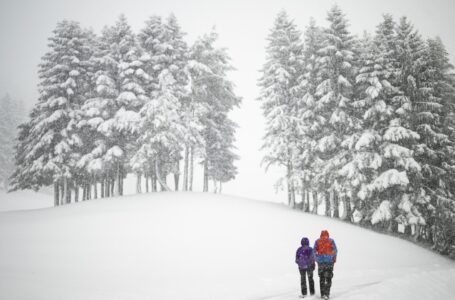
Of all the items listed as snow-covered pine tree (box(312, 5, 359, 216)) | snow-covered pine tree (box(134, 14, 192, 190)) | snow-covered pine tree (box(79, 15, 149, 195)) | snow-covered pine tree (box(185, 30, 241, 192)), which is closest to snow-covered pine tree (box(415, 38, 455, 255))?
snow-covered pine tree (box(312, 5, 359, 216))

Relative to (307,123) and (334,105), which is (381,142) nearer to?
(334,105)

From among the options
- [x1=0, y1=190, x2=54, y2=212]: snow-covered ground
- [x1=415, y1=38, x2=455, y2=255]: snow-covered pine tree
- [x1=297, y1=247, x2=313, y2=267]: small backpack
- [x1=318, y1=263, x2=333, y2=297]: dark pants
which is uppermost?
[x1=415, y1=38, x2=455, y2=255]: snow-covered pine tree

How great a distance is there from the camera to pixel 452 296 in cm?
1063

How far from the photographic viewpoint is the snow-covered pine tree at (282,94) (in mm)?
26781

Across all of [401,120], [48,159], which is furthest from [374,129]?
[48,159]

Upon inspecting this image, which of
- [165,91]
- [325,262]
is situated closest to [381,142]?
[325,262]

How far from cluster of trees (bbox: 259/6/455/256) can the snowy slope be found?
2844mm

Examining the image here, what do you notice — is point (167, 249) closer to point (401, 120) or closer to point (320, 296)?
point (320, 296)

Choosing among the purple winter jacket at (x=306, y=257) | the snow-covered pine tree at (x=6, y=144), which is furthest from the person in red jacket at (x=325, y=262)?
the snow-covered pine tree at (x=6, y=144)

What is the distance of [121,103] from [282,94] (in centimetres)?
1334

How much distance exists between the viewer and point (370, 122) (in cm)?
2417

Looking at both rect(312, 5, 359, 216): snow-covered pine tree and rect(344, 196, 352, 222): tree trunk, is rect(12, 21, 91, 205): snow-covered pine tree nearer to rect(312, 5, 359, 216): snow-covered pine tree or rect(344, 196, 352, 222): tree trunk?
rect(312, 5, 359, 216): snow-covered pine tree

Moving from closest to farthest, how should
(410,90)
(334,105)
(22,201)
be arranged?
(410,90), (334,105), (22,201)

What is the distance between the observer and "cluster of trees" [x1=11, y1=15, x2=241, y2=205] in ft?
88.9
